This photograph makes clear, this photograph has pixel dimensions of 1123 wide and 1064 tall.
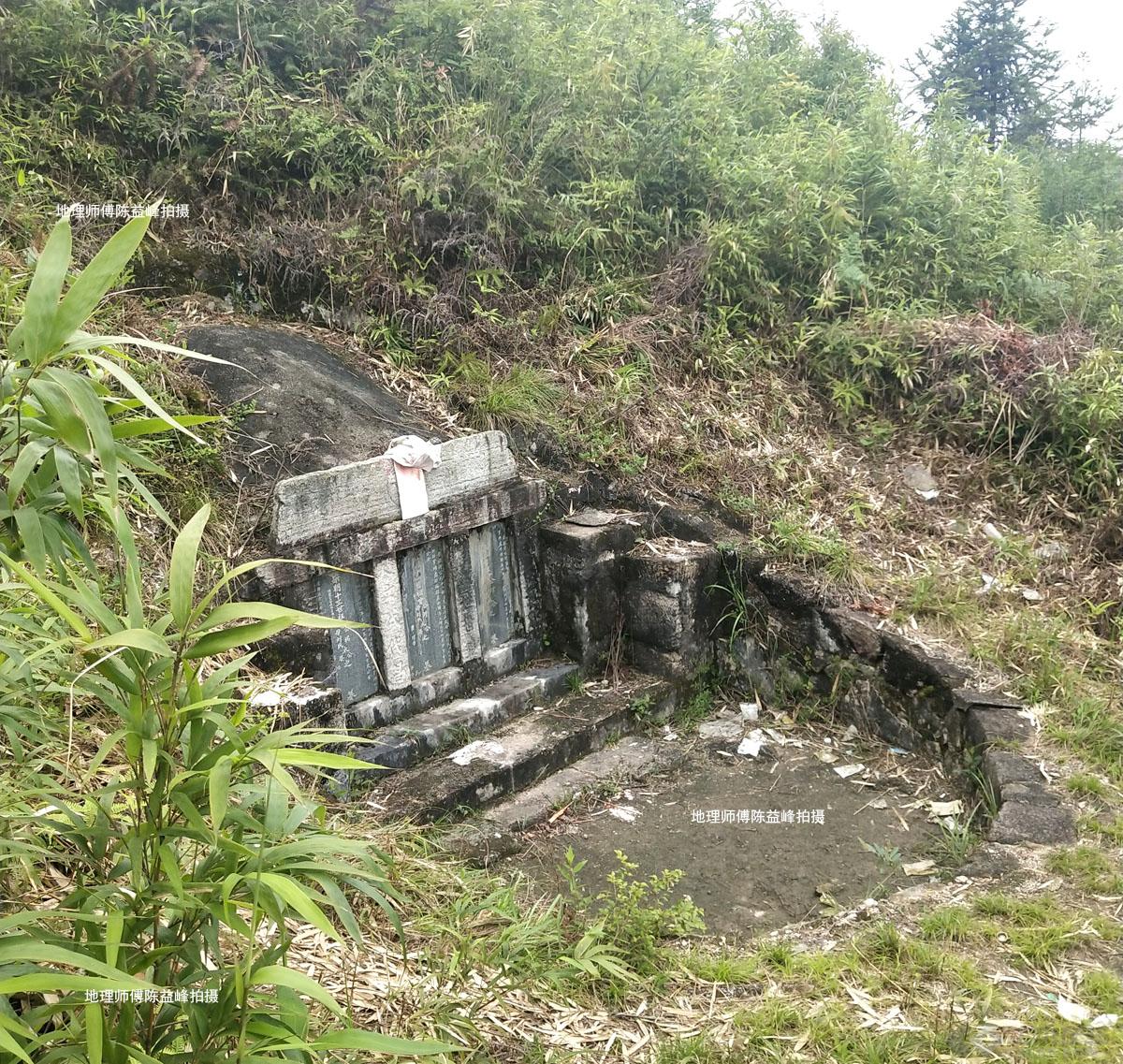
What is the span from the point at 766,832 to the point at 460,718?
1482 mm

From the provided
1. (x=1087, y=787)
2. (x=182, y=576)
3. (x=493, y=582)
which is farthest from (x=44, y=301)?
(x=1087, y=787)

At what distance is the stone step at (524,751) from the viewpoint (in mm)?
3955

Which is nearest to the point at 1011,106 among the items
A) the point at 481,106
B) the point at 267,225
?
the point at 481,106

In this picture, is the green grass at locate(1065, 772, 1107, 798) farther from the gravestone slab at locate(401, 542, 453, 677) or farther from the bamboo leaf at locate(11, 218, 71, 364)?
the bamboo leaf at locate(11, 218, 71, 364)

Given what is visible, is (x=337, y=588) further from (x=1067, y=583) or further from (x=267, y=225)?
(x=1067, y=583)

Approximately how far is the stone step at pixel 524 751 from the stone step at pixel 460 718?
6 cm

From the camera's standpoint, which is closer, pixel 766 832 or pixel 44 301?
pixel 44 301

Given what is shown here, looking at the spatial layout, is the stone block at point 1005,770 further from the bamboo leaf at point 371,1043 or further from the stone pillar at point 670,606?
the bamboo leaf at point 371,1043

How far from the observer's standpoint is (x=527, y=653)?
→ 5.13m

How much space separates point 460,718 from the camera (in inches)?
177

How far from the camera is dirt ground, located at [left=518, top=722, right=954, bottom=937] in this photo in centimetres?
376

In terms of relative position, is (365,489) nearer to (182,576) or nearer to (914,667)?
(182,576)

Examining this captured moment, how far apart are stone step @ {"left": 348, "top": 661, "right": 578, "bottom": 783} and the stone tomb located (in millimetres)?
85

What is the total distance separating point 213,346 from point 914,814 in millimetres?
4105
